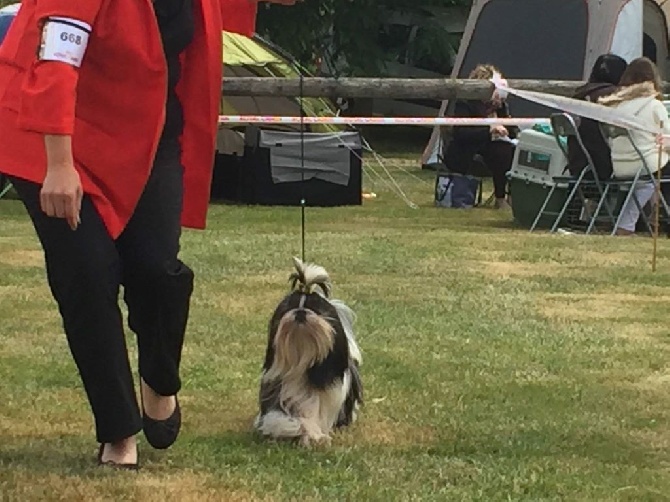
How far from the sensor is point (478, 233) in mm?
9977

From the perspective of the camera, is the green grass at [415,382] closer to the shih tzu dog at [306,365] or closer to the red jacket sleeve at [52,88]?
the shih tzu dog at [306,365]

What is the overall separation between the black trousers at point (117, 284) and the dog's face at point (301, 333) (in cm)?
42

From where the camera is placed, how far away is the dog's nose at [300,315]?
400 centimetres

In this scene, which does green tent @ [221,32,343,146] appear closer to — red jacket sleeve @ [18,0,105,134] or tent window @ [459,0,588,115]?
tent window @ [459,0,588,115]

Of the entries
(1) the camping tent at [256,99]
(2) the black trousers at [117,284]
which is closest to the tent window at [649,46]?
(1) the camping tent at [256,99]

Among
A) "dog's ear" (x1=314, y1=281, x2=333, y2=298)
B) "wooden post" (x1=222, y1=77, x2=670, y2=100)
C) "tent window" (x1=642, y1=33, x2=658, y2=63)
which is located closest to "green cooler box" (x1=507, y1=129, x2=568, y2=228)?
"wooden post" (x1=222, y1=77, x2=670, y2=100)

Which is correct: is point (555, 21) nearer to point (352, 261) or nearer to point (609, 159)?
point (609, 159)

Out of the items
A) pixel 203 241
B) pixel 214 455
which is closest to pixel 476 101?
Result: pixel 203 241

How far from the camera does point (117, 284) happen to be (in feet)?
11.5

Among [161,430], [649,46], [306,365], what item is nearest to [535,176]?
[306,365]

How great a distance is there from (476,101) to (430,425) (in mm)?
8503

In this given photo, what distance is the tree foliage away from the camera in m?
23.7

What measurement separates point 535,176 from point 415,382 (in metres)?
5.97

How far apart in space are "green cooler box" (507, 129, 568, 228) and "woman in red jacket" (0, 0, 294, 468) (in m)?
7.11
